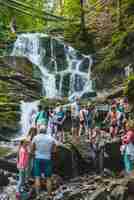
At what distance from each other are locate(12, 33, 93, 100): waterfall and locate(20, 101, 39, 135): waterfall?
3.16 m

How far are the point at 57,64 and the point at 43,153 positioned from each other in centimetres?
1918

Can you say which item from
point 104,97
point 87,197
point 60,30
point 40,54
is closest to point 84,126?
point 104,97

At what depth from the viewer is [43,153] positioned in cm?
1254

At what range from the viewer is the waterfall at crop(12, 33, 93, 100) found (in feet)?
96.0

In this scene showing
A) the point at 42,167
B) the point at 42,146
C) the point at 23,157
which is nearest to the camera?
the point at 42,146

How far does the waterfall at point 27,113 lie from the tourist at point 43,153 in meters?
11.7

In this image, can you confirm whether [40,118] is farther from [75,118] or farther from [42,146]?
[42,146]

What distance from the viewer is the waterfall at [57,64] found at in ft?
96.0

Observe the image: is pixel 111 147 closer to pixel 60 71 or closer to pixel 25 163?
pixel 25 163

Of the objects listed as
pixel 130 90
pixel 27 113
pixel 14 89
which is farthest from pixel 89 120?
pixel 14 89

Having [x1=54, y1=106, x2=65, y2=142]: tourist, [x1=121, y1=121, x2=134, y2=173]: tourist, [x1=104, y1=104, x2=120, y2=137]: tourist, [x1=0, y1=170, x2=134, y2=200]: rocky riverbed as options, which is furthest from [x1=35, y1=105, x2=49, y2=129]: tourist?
[x1=104, y1=104, x2=120, y2=137]: tourist

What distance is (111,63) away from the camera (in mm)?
28484

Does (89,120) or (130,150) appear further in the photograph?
(89,120)

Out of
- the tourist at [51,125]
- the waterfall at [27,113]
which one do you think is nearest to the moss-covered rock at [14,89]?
the waterfall at [27,113]
